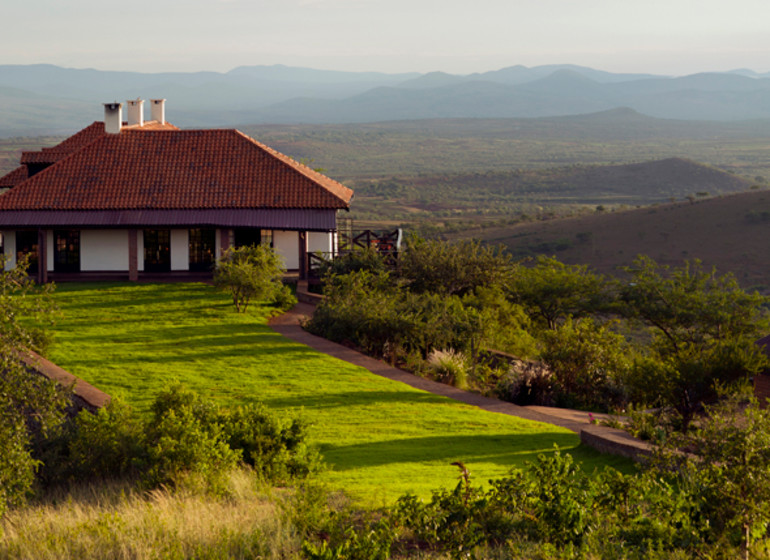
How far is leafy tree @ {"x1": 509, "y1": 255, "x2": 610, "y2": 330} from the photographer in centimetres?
3416

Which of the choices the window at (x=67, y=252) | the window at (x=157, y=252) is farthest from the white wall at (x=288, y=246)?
the window at (x=67, y=252)

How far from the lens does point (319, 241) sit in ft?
Answer: 110

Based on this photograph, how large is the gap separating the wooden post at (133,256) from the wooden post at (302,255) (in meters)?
6.16

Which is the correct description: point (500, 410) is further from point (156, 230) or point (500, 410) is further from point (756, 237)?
point (756, 237)

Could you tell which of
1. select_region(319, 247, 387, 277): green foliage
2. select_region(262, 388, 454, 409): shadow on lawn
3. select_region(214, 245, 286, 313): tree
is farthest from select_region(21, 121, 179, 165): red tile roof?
select_region(262, 388, 454, 409): shadow on lawn

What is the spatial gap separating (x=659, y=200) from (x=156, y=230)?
9548cm

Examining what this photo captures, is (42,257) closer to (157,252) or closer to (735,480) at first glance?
(157,252)

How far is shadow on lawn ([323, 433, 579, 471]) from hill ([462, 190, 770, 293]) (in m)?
47.0

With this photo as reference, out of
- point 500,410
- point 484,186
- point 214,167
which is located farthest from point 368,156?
A: point 500,410

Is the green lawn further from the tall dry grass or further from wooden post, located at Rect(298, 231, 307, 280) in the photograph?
wooden post, located at Rect(298, 231, 307, 280)

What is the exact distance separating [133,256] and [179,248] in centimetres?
173

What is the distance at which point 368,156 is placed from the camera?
636 feet

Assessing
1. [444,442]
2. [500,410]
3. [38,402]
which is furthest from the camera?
[500,410]

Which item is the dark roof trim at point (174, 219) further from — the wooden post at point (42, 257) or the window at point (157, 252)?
the window at point (157, 252)
